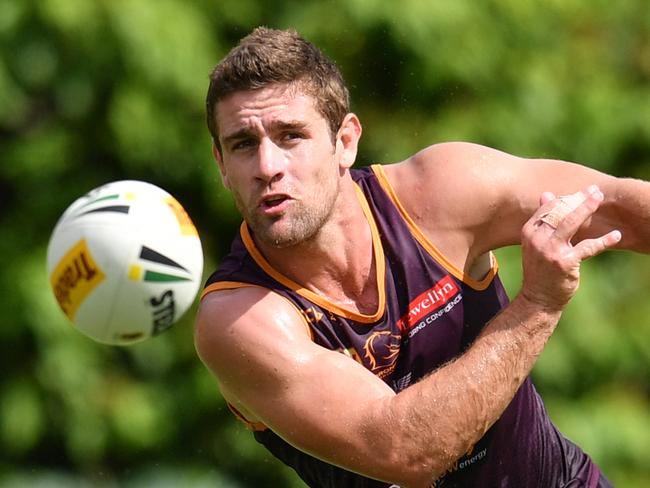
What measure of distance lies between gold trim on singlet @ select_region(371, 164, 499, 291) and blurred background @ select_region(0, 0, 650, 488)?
4273mm

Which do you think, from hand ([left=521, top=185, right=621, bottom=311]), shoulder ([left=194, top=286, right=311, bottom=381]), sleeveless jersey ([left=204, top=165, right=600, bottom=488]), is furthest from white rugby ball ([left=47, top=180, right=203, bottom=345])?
hand ([left=521, top=185, right=621, bottom=311])

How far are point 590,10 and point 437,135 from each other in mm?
1656

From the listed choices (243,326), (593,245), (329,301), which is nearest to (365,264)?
(329,301)

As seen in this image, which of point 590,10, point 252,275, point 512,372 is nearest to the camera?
point 512,372

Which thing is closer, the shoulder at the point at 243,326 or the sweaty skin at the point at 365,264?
the sweaty skin at the point at 365,264

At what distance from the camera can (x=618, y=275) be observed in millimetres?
10766

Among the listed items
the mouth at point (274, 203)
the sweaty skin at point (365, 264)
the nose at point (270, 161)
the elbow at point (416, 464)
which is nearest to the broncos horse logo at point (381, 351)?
the sweaty skin at point (365, 264)

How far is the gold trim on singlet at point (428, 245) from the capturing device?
5.56 meters

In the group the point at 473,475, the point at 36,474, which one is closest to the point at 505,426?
the point at 473,475

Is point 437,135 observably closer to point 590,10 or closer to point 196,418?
point 590,10

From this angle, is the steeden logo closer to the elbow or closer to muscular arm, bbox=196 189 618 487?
muscular arm, bbox=196 189 618 487

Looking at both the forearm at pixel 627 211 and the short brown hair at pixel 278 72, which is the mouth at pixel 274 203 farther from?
the forearm at pixel 627 211

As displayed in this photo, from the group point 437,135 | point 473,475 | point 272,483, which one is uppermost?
point 473,475

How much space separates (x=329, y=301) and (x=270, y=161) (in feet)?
1.95
